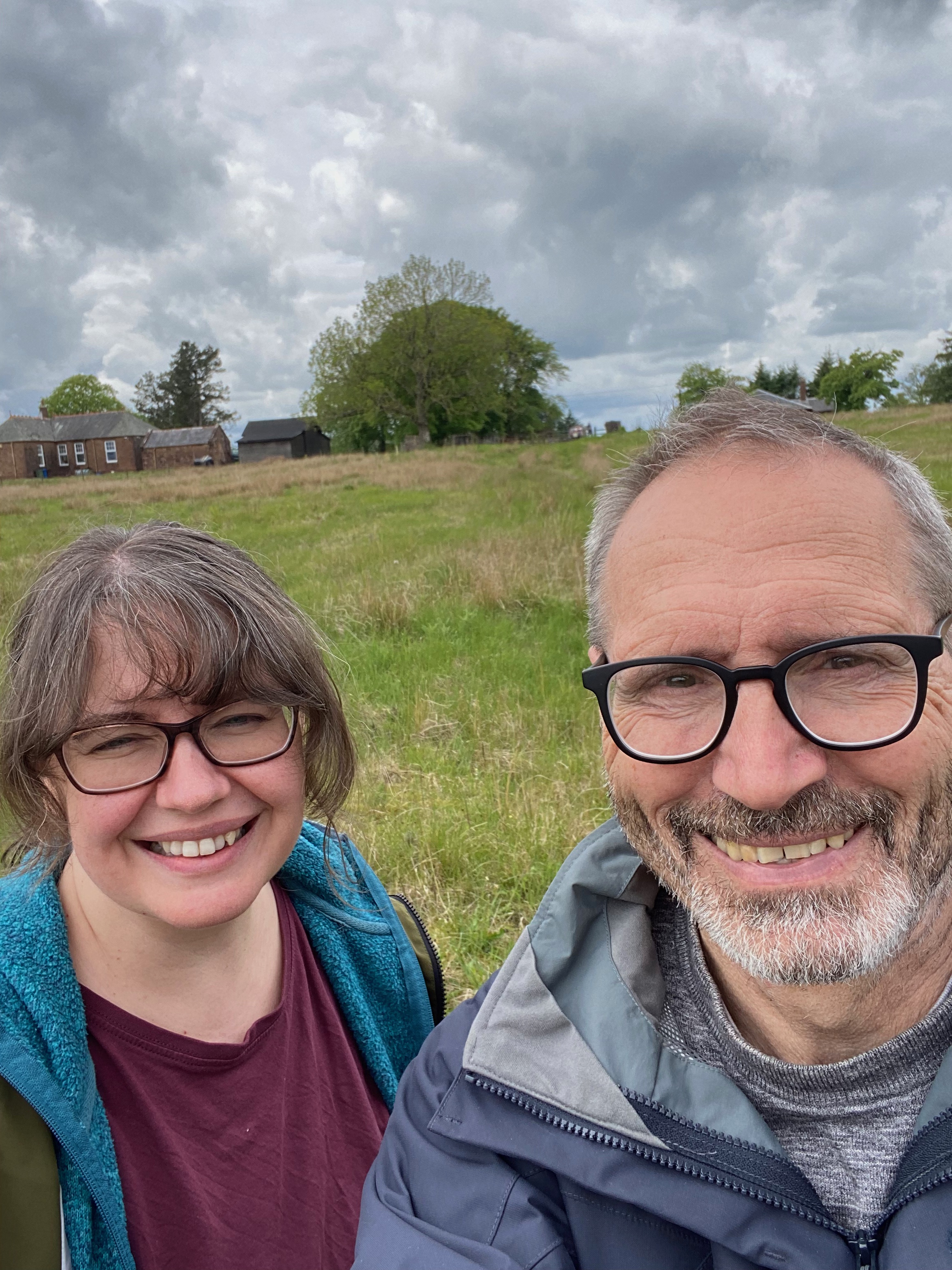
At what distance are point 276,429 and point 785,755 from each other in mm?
84824

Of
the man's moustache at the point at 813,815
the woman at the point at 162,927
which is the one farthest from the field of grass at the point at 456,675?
the man's moustache at the point at 813,815

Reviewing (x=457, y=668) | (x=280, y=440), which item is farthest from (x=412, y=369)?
(x=457, y=668)

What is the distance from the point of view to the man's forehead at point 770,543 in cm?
160

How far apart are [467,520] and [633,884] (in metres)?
14.2

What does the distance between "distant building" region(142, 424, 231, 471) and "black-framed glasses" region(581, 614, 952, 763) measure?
77.9 metres

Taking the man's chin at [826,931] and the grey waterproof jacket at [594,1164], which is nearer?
the grey waterproof jacket at [594,1164]

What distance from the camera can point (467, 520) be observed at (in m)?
15.7

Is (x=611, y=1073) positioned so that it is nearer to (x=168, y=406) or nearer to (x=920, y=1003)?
(x=920, y=1003)

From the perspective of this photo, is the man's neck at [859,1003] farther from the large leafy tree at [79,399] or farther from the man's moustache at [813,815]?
the large leafy tree at [79,399]

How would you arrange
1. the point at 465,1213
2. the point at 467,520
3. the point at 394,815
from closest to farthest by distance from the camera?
1. the point at 465,1213
2. the point at 394,815
3. the point at 467,520

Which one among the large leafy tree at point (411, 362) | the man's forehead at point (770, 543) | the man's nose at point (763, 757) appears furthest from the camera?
the large leafy tree at point (411, 362)

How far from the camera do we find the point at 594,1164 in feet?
4.72

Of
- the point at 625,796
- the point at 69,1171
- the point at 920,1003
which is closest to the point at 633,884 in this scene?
the point at 625,796

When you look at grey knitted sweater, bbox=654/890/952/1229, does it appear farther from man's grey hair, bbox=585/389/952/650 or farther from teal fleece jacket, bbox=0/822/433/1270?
teal fleece jacket, bbox=0/822/433/1270
